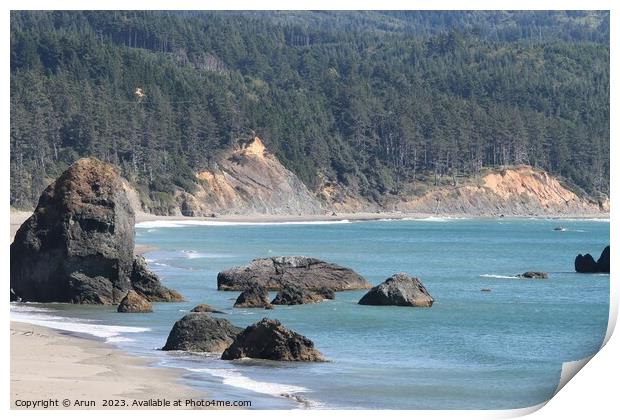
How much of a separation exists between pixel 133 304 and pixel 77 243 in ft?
4.68

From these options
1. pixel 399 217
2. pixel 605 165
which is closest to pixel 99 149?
pixel 399 217

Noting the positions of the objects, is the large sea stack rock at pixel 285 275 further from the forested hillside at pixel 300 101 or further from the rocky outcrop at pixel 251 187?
the rocky outcrop at pixel 251 187

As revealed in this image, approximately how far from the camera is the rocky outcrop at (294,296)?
23781 mm

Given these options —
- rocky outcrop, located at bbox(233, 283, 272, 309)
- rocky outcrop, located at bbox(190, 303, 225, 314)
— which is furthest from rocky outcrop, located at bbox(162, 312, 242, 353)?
rocky outcrop, located at bbox(233, 283, 272, 309)

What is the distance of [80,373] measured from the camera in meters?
13.6

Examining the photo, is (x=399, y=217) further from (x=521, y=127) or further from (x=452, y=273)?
(x=452, y=273)

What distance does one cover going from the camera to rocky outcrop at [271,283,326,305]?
23781 millimetres

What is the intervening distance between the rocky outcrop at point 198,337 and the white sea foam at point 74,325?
130 centimetres

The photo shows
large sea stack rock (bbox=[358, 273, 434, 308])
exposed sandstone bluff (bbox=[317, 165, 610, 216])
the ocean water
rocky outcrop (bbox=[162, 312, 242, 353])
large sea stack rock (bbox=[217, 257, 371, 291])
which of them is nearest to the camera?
the ocean water

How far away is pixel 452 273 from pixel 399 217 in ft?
208

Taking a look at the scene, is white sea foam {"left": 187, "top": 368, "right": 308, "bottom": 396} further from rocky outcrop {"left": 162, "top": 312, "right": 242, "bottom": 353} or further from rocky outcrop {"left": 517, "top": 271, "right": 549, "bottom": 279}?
rocky outcrop {"left": 517, "top": 271, "right": 549, "bottom": 279}

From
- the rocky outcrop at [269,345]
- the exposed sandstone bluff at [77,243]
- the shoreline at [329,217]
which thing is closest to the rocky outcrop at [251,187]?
the shoreline at [329,217]

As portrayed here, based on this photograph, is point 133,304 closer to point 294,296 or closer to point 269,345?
point 294,296

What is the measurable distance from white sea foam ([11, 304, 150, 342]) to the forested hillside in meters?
39.3
